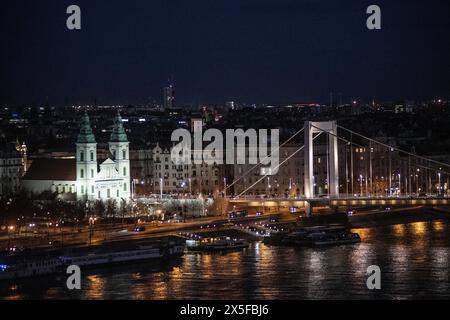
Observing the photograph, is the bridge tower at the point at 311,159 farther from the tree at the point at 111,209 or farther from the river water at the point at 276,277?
the river water at the point at 276,277

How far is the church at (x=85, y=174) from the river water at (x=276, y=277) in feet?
23.2

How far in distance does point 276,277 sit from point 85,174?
35.6 ft

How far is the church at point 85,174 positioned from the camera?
29656mm

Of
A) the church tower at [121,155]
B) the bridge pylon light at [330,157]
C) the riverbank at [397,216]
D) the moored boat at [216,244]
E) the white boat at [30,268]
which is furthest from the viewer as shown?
the church tower at [121,155]

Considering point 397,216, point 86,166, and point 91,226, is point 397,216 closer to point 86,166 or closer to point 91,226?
point 86,166

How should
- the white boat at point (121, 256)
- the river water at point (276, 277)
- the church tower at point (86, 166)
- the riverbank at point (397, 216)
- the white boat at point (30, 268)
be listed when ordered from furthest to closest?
the church tower at point (86, 166) < the riverbank at point (397, 216) < the white boat at point (121, 256) < the white boat at point (30, 268) < the river water at point (276, 277)

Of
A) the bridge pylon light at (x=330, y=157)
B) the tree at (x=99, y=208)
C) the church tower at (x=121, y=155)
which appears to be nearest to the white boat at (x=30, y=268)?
the tree at (x=99, y=208)

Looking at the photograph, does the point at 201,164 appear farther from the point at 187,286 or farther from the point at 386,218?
the point at 187,286

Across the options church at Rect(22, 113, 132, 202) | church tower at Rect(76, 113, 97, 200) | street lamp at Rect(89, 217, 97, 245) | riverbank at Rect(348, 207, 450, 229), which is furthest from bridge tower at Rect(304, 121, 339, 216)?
church tower at Rect(76, 113, 97, 200)

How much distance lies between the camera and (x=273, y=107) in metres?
65.9

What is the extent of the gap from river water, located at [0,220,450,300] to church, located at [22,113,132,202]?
7085 mm
